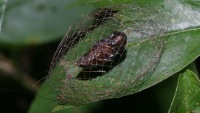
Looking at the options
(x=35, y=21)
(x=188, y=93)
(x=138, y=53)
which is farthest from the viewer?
(x=35, y=21)

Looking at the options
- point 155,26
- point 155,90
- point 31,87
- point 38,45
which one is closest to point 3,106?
point 31,87

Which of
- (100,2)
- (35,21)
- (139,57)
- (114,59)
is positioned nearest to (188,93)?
(139,57)

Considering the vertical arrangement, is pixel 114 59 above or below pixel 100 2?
below

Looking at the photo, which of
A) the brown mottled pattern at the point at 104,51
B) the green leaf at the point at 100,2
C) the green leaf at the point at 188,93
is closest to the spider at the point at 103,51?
the brown mottled pattern at the point at 104,51

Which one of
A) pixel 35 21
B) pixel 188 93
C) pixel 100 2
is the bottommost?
pixel 35 21

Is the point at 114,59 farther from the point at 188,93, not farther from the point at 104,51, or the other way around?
the point at 188,93

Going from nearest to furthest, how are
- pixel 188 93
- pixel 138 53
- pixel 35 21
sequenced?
pixel 188 93
pixel 138 53
pixel 35 21

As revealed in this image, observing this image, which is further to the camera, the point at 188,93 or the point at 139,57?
the point at 139,57
